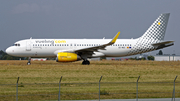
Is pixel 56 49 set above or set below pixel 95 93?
above

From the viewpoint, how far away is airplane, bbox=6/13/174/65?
1387 inches

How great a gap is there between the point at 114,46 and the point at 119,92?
2082cm

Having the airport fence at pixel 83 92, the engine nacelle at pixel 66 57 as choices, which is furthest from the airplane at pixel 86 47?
the airport fence at pixel 83 92

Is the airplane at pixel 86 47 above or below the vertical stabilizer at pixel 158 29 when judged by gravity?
below

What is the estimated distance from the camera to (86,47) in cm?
3622

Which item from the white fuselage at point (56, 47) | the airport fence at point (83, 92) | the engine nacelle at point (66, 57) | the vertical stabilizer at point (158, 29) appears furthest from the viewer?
the vertical stabilizer at point (158, 29)

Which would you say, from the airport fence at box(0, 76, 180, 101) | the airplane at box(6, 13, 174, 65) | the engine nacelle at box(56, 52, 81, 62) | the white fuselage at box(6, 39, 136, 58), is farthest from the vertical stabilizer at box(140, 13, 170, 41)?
the airport fence at box(0, 76, 180, 101)

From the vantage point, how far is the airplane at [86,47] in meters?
35.2

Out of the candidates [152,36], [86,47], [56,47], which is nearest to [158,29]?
[152,36]

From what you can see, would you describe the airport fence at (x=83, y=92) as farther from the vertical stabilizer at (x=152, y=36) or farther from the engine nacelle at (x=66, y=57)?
the vertical stabilizer at (x=152, y=36)

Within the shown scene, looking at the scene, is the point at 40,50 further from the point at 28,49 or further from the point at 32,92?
the point at 32,92

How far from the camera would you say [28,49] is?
116 ft

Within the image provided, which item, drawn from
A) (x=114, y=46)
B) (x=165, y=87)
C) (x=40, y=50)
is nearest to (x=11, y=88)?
(x=165, y=87)

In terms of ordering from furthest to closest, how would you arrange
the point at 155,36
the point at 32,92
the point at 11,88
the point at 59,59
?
the point at 155,36, the point at 59,59, the point at 11,88, the point at 32,92
